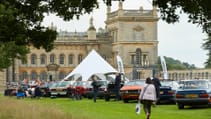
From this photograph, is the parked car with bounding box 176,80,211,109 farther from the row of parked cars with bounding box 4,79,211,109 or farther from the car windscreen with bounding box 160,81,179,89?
the car windscreen with bounding box 160,81,179,89

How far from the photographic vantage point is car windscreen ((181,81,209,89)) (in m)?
32.1

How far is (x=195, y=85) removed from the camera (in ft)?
106

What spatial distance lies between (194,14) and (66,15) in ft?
12.5

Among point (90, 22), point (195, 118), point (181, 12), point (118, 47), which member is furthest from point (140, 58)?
point (181, 12)

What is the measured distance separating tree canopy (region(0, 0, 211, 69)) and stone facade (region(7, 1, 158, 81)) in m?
109

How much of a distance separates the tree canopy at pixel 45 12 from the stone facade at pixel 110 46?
109m

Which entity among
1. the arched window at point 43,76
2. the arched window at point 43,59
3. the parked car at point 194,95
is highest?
the arched window at point 43,59

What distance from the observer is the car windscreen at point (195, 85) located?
105 ft

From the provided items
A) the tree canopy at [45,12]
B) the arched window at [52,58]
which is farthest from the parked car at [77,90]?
the arched window at [52,58]

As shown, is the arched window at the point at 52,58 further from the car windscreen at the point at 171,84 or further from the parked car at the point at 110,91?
the car windscreen at the point at 171,84

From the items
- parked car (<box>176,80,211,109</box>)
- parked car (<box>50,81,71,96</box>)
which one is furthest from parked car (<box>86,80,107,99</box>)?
parked car (<box>176,80,211,109</box>)

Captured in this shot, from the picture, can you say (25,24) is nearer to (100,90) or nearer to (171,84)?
(171,84)

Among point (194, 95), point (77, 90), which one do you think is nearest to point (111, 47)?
point (77, 90)

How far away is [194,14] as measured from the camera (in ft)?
57.9
